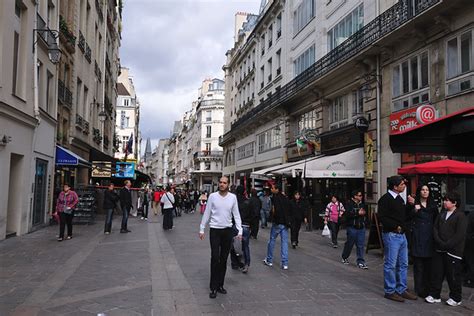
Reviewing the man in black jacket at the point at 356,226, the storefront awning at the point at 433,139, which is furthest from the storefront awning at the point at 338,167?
the storefront awning at the point at 433,139

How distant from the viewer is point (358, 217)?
959 cm

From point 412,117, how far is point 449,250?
31.8 ft

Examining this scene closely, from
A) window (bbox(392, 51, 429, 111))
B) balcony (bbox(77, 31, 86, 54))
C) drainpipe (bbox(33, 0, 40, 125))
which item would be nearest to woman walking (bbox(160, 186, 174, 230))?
drainpipe (bbox(33, 0, 40, 125))

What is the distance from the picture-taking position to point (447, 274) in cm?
641

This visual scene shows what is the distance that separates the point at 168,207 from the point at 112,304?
437 inches

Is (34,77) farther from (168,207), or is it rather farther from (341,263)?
(341,263)

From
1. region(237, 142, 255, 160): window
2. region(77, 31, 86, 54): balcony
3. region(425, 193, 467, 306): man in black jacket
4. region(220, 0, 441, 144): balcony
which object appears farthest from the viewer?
region(237, 142, 255, 160): window

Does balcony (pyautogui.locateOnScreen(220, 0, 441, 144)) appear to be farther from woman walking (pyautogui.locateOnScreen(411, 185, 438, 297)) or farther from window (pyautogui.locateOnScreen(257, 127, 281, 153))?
woman walking (pyautogui.locateOnScreen(411, 185, 438, 297))

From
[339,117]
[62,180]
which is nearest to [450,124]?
[339,117]

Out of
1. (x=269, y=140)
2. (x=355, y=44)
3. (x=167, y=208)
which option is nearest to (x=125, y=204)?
(x=167, y=208)

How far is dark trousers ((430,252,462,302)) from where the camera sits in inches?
248

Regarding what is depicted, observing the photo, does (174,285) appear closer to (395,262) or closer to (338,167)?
(395,262)

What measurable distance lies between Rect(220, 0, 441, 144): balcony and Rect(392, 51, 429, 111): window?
1.39 meters

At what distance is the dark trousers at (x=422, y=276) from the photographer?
263 inches
